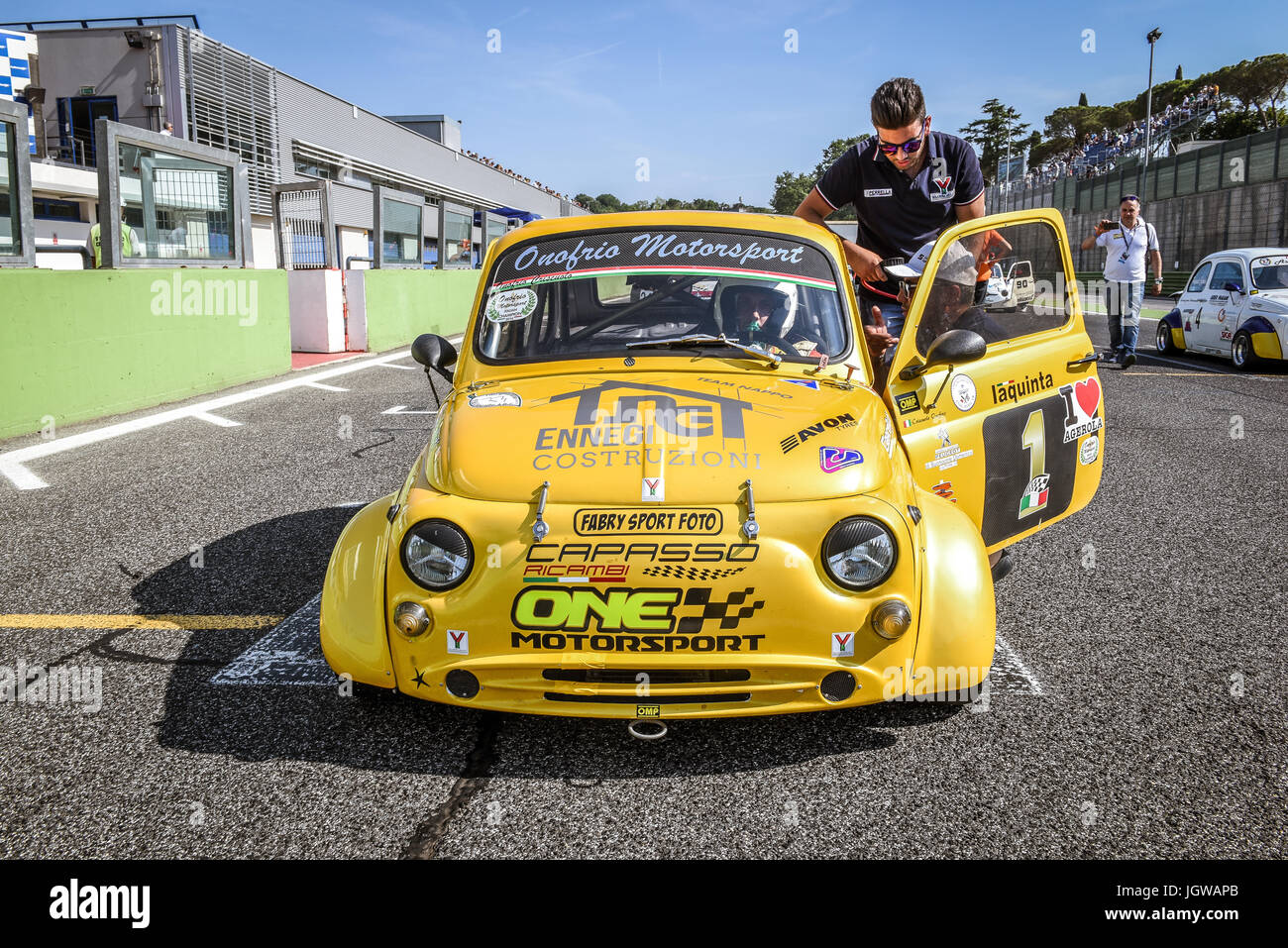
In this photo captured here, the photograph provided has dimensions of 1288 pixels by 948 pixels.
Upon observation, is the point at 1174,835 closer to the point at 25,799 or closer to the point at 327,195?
the point at 25,799

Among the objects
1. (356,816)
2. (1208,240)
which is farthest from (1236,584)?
(1208,240)

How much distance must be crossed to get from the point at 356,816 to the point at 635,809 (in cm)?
69

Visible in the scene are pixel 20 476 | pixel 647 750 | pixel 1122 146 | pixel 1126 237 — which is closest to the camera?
pixel 647 750

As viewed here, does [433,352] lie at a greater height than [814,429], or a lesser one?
greater

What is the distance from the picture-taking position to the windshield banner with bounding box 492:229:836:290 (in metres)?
3.78

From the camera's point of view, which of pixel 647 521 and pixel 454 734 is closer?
pixel 647 521

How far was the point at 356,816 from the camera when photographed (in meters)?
2.42

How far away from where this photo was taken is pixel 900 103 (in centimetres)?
432

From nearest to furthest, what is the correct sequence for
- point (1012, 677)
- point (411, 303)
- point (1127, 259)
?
1. point (1012, 677)
2. point (1127, 259)
3. point (411, 303)

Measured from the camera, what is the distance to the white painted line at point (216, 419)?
834 cm

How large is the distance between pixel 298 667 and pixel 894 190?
11.0 feet

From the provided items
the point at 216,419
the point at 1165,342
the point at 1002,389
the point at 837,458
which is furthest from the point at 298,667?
the point at 1165,342

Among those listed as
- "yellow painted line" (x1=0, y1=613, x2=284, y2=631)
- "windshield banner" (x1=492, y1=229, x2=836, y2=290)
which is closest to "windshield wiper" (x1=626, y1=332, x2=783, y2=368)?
"windshield banner" (x1=492, y1=229, x2=836, y2=290)

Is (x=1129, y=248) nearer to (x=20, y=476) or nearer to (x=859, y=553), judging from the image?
(x=859, y=553)
